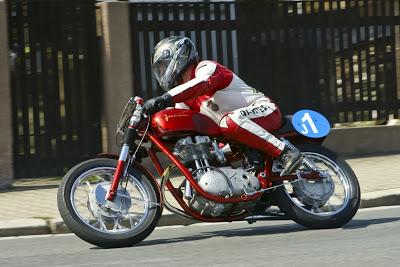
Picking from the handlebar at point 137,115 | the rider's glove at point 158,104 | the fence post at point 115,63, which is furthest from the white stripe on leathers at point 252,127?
the fence post at point 115,63

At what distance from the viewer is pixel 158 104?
6.70 metres

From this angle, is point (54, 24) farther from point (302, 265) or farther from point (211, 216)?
point (302, 265)

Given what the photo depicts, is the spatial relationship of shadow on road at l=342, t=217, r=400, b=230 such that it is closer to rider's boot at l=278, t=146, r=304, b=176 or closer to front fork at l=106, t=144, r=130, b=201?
rider's boot at l=278, t=146, r=304, b=176

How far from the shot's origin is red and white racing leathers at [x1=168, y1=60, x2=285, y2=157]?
6836mm

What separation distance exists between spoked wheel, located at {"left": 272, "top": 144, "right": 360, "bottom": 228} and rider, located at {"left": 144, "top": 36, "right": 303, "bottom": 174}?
0.28 meters

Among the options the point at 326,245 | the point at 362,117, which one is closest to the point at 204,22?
the point at 362,117

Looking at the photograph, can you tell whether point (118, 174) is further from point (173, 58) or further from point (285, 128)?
point (285, 128)

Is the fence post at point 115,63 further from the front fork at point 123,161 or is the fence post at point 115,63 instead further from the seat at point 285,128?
the front fork at point 123,161

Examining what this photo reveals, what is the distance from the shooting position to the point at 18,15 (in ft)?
35.7

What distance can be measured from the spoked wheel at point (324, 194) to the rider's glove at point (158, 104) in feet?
4.23

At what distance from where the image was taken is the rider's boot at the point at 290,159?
7.01 m

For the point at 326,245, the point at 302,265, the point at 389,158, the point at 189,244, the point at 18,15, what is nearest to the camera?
the point at 302,265

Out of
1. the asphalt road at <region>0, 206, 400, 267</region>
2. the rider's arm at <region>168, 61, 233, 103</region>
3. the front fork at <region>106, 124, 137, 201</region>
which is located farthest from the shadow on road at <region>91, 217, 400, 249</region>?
the rider's arm at <region>168, 61, 233, 103</region>

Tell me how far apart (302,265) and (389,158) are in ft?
21.2
